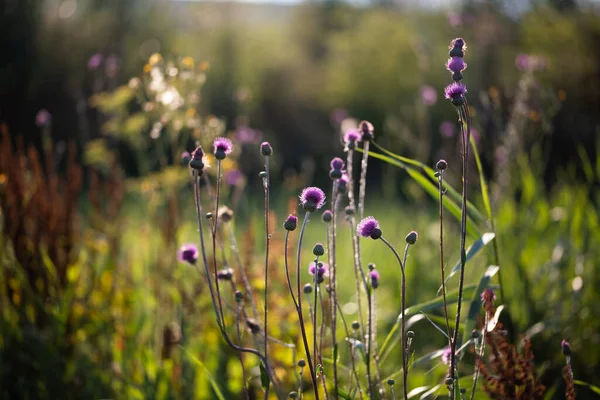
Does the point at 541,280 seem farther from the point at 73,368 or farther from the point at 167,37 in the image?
the point at 167,37

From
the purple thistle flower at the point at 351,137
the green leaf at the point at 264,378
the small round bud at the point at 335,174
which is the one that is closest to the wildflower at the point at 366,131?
the purple thistle flower at the point at 351,137

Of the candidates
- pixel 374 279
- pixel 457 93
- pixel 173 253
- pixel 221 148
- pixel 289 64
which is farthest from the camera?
pixel 289 64

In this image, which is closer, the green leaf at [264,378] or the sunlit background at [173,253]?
the green leaf at [264,378]

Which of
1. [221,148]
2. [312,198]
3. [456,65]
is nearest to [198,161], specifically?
[221,148]

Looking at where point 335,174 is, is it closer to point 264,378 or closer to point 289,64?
point 264,378

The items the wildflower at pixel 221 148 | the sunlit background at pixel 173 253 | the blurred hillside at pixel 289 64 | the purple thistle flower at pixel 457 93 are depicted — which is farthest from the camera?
the blurred hillside at pixel 289 64

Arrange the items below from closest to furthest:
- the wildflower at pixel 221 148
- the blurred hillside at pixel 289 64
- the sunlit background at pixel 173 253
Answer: the wildflower at pixel 221 148 → the sunlit background at pixel 173 253 → the blurred hillside at pixel 289 64

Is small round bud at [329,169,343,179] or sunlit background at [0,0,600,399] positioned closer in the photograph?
small round bud at [329,169,343,179]

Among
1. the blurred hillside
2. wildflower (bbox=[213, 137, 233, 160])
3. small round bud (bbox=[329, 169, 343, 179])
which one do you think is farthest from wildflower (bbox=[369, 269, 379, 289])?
the blurred hillside

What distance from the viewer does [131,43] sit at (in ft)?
33.9

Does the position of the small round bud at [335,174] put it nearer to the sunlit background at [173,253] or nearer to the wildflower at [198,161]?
the wildflower at [198,161]

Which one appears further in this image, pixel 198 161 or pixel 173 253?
pixel 173 253

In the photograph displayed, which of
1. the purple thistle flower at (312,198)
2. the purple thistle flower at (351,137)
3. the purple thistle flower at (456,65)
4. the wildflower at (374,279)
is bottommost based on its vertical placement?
the wildflower at (374,279)

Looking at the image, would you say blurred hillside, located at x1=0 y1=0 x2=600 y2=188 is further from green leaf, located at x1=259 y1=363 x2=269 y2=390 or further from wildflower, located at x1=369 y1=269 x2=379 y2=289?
green leaf, located at x1=259 y1=363 x2=269 y2=390
